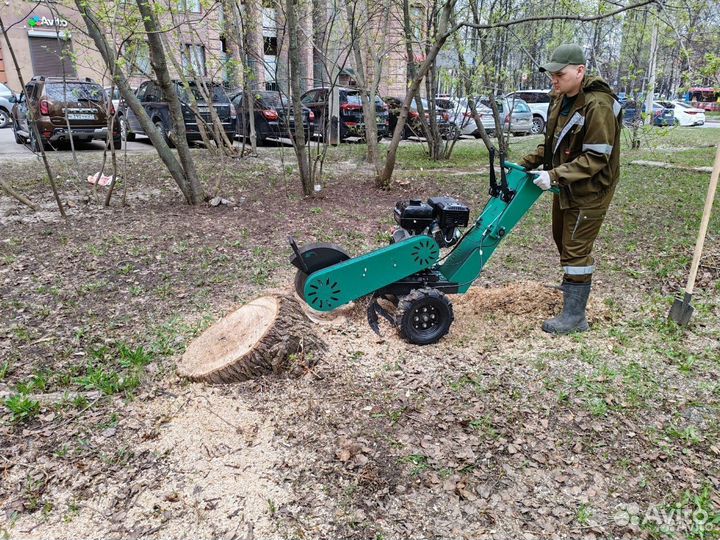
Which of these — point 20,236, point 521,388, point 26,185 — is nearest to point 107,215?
point 20,236

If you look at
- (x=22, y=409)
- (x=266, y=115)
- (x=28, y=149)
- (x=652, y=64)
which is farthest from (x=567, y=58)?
(x=28, y=149)

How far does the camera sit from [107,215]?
7539mm

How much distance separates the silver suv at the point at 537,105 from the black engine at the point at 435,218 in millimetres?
19639

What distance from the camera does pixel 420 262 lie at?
3.85 meters

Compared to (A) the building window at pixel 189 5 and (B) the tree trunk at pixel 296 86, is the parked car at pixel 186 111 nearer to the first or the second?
(A) the building window at pixel 189 5

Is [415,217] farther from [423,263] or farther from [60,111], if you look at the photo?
[60,111]

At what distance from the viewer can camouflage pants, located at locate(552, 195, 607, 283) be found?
3871 mm

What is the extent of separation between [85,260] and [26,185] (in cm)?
459

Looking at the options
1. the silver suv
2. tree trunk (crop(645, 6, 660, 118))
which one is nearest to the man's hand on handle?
tree trunk (crop(645, 6, 660, 118))

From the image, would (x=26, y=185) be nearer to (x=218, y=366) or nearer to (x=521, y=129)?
(x=218, y=366)

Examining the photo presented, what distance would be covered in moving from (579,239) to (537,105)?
66.9ft

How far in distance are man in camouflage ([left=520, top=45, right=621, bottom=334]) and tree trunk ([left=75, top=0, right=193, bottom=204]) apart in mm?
5122

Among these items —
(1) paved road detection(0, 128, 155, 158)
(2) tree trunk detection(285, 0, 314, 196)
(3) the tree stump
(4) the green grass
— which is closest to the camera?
(4) the green grass

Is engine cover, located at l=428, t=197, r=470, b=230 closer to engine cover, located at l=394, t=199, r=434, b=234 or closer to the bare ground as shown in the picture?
engine cover, located at l=394, t=199, r=434, b=234
